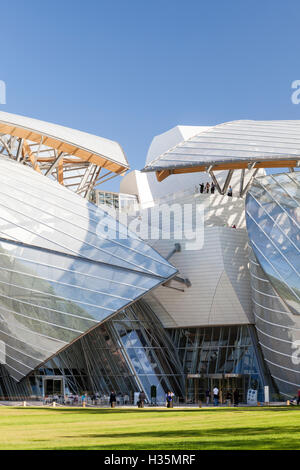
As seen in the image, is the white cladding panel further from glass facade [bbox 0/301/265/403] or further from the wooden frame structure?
the wooden frame structure

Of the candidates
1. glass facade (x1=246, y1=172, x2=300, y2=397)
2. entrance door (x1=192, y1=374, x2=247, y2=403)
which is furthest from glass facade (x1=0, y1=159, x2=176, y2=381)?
entrance door (x1=192, y1=374, x2=247, y2=403)

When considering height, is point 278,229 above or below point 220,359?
above

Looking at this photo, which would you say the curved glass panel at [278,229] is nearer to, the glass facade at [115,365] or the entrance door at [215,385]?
the entrance door at [215,385]

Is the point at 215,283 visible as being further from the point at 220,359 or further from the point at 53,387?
the point at 53,387

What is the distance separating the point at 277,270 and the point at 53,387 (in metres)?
14.5

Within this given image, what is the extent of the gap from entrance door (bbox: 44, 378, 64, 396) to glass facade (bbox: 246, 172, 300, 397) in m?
11.9

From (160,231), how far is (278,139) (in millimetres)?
9179

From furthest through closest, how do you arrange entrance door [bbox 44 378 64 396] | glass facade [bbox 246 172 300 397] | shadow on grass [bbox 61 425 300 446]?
1. entrance door [bbox 44 378 64 396]
2. glass facade [bbox 246 172 300 397]
3. shadow on grass [bbox 61 425 300 446]

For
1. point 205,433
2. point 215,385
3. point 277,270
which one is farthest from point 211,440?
point 215,385

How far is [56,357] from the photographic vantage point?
39.0 meters

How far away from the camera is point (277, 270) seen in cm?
3459

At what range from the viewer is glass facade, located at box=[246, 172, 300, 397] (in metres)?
34.3

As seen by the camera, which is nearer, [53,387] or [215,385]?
[53,387]

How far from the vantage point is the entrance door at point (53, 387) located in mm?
37781
